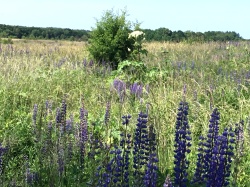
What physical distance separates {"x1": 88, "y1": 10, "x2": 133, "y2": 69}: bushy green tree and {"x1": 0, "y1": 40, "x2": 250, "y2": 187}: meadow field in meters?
0.94

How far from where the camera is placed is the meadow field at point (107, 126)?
10.5 feet

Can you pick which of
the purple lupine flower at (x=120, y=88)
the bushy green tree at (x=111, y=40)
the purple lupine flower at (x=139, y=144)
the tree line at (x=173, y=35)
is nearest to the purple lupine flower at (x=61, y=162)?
the purple lupine flower at (x=139, y=144)

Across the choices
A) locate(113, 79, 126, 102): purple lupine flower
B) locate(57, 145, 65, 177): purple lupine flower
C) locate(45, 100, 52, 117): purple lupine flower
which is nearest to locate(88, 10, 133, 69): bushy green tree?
locate(113, 79, 126, 102): purple lupine flower

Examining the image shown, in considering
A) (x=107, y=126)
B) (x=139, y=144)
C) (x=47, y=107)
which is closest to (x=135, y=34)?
(x=47, y=107)

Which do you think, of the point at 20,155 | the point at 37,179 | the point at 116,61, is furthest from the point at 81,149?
the point at 116,61

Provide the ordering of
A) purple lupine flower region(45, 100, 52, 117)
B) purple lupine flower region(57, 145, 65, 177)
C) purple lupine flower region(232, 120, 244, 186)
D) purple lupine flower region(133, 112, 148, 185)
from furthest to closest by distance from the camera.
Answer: purple lupine flower region(45, 100, 52, 117) < purple lupine flower region(57, 145, 65, 177) < purple lupine flower region(232, 120, 244, 186) < purple lupine flower region(133, 112, 148, 185)

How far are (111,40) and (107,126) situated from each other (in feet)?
23.5

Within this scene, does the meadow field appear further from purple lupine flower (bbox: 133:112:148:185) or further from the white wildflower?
the white wildflower

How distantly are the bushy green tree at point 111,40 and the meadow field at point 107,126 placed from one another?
942mm

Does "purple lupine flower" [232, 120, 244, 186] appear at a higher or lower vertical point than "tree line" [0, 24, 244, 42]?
lower

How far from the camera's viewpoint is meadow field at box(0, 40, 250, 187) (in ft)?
10.5

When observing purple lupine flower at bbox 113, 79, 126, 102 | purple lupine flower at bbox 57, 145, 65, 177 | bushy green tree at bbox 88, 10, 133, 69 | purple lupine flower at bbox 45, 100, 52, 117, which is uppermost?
bushy green tree at bbox 88, 10, 133, 69

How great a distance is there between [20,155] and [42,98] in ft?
7.69

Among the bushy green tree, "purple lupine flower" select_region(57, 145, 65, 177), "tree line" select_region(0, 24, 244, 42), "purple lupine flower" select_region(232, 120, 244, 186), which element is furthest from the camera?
"tree line" select_region(0, 24, 244, 42)
